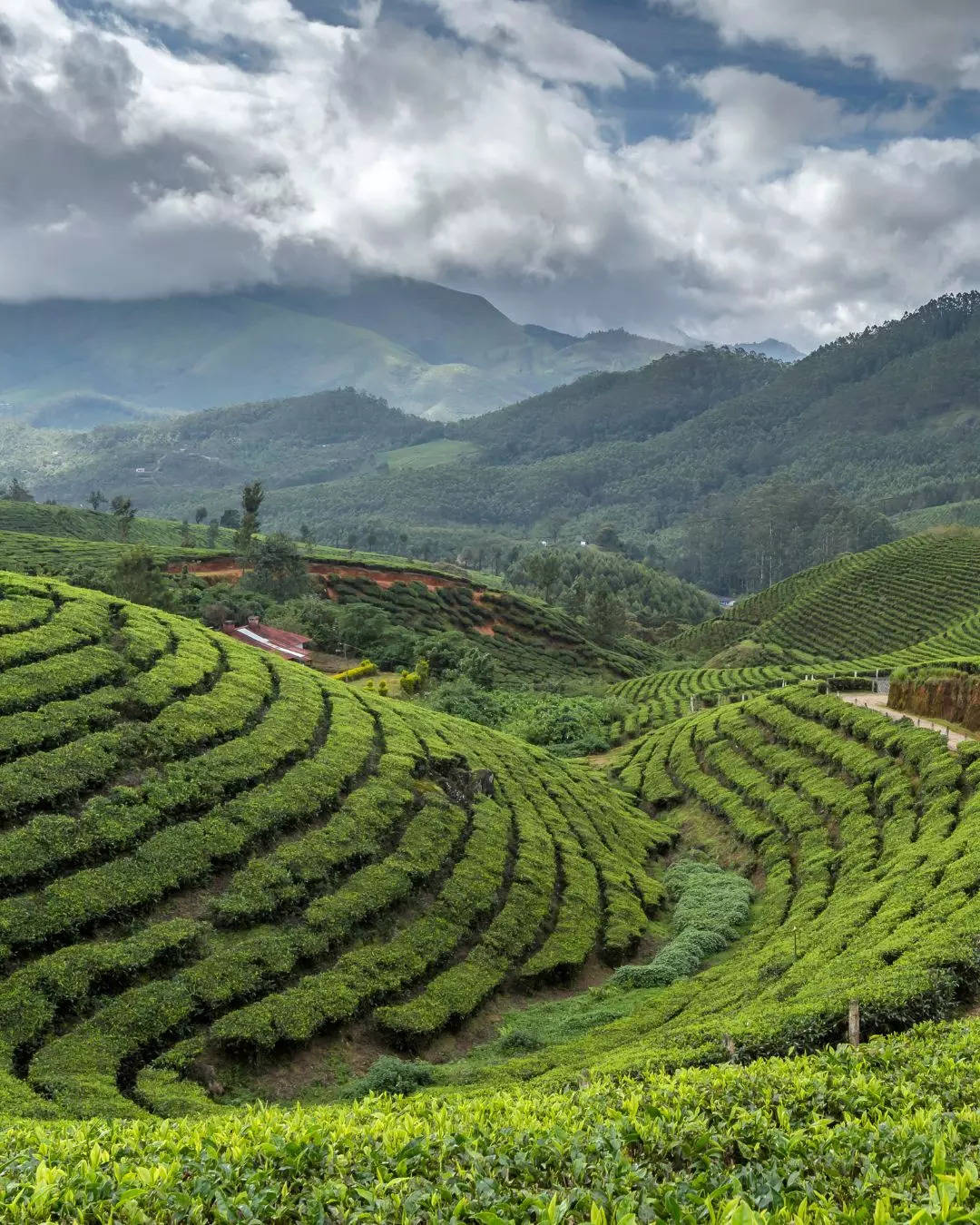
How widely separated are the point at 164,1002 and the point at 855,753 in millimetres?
30601

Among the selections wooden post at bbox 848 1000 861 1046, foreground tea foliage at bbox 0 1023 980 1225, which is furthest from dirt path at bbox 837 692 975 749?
foreground tea foliage at bbox 0 1023 980 1225

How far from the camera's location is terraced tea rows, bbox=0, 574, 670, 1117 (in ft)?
61.9

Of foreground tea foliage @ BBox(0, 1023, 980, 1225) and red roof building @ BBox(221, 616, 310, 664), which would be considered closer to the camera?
foreground tea foliage @ BBox(0, 1023, 980, 1225)

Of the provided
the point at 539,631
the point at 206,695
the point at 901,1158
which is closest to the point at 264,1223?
the point at 901,1158

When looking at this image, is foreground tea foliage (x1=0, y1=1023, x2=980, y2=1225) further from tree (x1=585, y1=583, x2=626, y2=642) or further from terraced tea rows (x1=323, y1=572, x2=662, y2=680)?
tree (x1=585, y1=583, x2=626, y2=642)

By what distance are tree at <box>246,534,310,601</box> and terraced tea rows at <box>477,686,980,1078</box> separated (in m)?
58.4

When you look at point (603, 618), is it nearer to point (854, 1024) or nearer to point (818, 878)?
point (818, 878)

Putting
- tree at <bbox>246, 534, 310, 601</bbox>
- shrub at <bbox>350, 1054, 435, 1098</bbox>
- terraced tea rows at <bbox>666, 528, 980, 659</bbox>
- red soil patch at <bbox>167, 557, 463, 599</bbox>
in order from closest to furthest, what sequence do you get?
shrub at <bbox>350, 1054, 435, 1098</bbox>, tree at <bbox>246, 534, 310, 601</bbox>, red soil patch at <bbox>167, 557, 463, 599</bbox>, terraced tea rows at <bbox>666, 528, 980, 659</bbox>

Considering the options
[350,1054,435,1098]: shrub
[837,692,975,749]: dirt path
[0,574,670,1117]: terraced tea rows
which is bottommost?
[350,1054,435,1098]: shrub

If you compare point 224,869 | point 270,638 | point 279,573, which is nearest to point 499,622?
point 279,573

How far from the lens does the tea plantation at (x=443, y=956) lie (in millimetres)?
8133

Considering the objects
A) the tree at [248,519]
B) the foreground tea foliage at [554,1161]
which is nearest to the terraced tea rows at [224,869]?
the foreground tea foliage at [554,1161]

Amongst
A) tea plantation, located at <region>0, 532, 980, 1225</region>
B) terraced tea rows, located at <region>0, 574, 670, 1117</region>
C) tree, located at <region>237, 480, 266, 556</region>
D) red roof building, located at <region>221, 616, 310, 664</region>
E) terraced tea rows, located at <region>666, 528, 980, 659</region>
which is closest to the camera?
tea plantation, located at <region>0, 532, 980, 1225</region>

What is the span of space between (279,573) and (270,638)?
2699 cm
